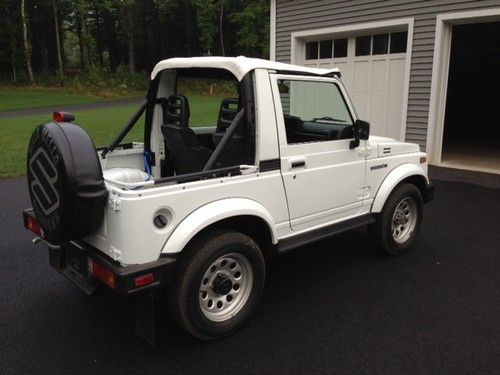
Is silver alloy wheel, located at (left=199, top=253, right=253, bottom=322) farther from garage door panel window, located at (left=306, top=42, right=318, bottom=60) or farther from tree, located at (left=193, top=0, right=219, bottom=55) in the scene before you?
tree, located at (left=193, top=0, right=219, bottom=55)

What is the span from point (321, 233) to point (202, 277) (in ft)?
4.44

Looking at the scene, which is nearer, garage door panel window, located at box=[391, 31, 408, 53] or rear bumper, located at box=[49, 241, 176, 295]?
rear bumper, located at box=[49, 241, 176, 295]

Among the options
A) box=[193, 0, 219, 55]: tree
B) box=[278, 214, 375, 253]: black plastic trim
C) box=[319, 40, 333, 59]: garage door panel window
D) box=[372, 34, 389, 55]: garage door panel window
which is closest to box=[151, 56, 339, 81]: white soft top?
box=[278, 214, 375, 253]: black plastic trim

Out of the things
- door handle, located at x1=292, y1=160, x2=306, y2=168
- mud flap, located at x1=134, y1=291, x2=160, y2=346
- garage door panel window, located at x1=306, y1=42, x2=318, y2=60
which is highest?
garage door panel window, located at x1=306, y1=42, x2=318, y2=60

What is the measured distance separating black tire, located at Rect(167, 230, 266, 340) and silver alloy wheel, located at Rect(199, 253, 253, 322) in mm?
16

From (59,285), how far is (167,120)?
5.94 ft

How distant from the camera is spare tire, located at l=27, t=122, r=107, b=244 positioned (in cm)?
275

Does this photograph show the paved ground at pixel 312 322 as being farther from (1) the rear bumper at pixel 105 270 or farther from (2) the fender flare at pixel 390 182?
(2) the fender flare at pixel 390 182

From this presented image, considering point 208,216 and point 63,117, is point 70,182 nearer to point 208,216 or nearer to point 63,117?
point 63,117

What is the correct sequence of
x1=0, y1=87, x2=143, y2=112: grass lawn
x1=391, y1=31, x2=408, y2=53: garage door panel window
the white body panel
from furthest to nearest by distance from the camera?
x1=0, y1=87, x2=143, y2=112: grass lawn < x1=391, y1=31, x2=408, y2=53: garage door panel window < the white body panel

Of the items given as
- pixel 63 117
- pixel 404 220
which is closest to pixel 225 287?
pixel 63 117

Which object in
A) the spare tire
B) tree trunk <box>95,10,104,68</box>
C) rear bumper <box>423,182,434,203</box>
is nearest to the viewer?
→ the spare tire

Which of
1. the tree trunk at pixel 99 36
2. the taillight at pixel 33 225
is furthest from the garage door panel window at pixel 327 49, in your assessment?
the tree trunk at pixel 99 36

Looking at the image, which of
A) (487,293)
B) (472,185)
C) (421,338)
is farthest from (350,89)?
(421,338)
